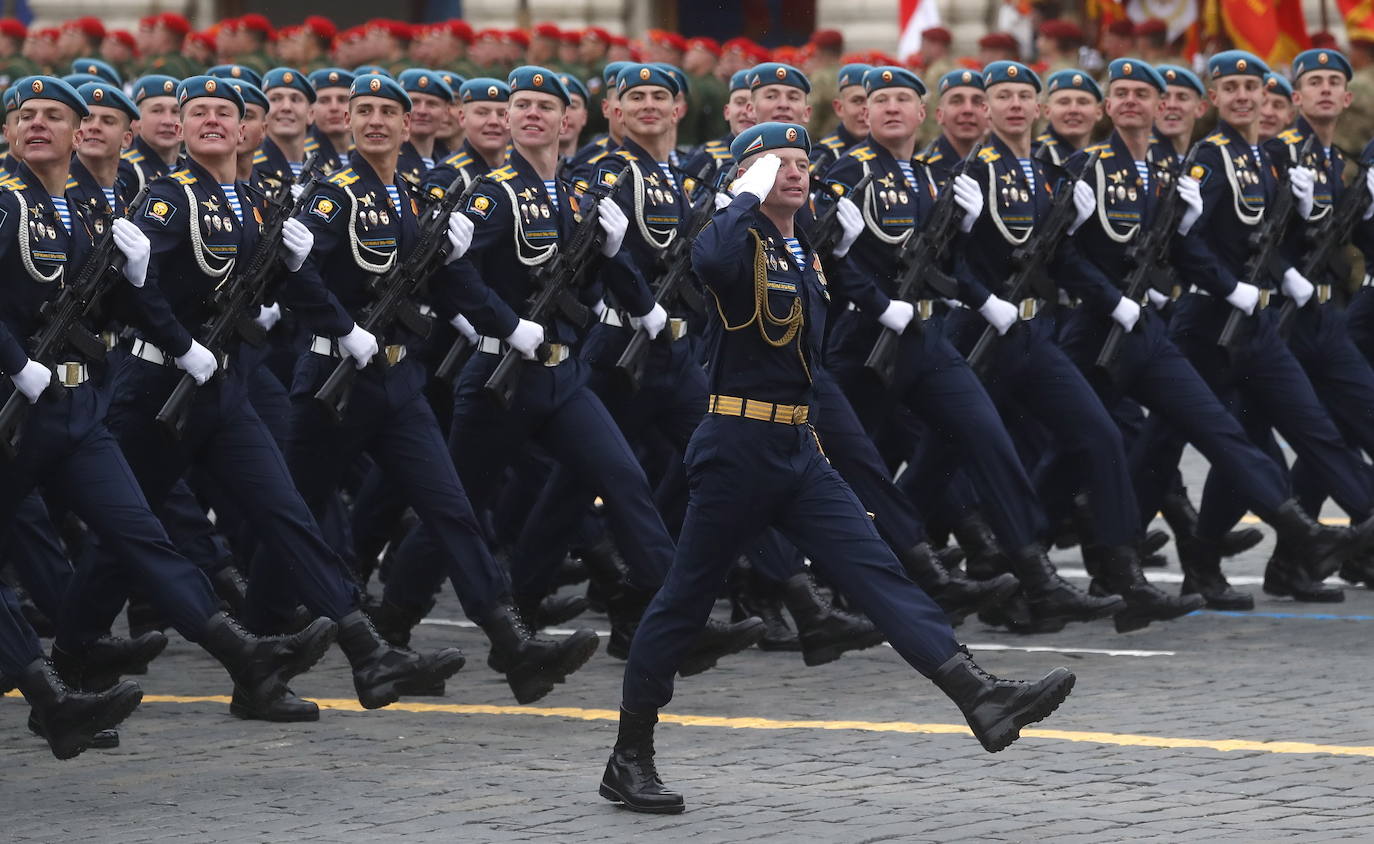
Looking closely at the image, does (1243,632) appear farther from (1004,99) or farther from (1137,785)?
(1137,785)

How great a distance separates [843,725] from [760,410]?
1.41m

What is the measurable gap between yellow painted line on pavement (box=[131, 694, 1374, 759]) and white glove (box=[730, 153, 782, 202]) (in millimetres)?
1798

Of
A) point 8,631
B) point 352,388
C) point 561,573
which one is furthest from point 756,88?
point 8,631

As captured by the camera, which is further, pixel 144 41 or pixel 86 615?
pixel 144 41

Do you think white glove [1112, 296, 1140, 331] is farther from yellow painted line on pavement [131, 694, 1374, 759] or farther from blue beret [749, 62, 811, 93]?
yellow painted line on pavement [131, 694, 1374, 759]

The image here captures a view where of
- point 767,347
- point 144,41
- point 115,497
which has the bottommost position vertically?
point 115,497

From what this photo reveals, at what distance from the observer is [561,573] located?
10.6 metres

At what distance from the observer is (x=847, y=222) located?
9.32 metres

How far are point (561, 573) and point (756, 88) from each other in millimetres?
1974

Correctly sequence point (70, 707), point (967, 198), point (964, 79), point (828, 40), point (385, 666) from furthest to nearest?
point (828, 40), point (964, 79), point (967, 198), point (385, 666), point (70, 707)

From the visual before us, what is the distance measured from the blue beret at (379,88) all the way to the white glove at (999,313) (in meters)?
2.21

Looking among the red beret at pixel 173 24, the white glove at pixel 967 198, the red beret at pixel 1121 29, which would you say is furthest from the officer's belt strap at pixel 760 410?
the red beret at pixel 173 24

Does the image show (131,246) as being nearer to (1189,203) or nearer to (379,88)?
(379,88)

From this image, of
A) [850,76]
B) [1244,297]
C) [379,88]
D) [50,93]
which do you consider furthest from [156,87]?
[1244,297]
